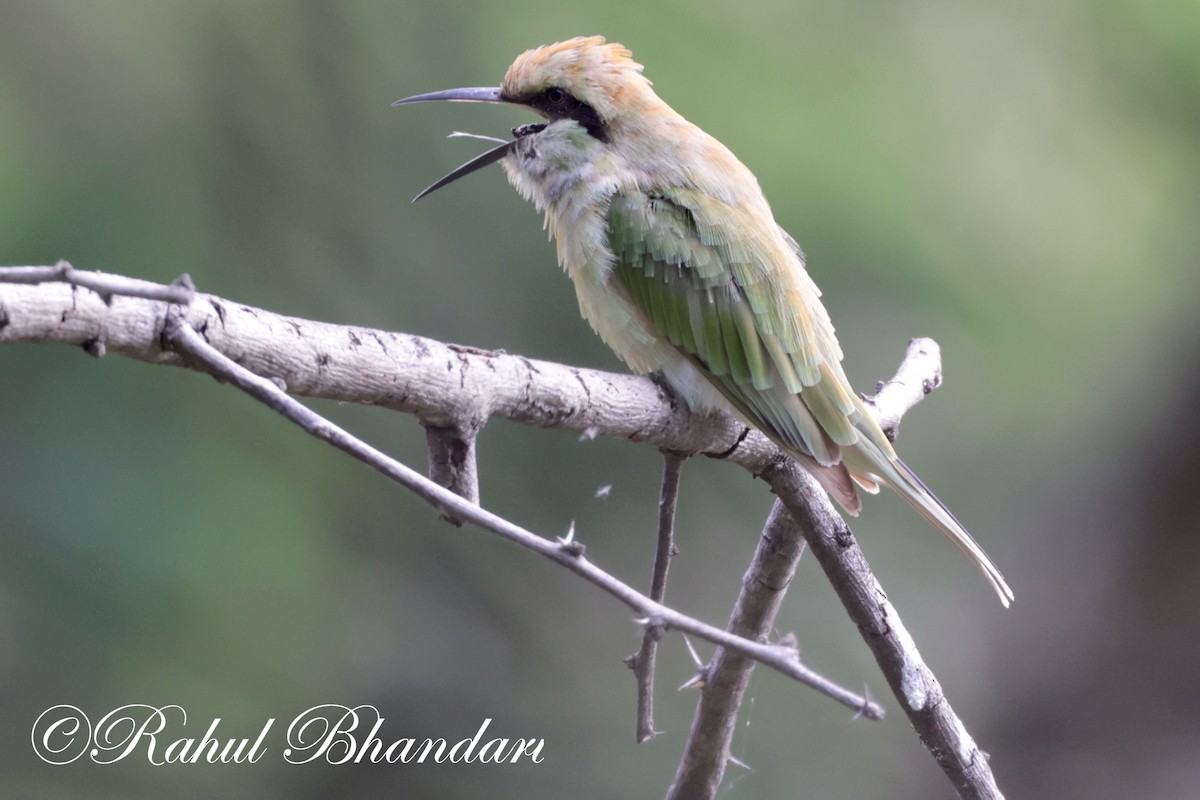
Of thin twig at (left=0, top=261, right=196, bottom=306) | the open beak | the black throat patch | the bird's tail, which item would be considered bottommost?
thin twig at (left=0, top=261, right=196, bottom=306)

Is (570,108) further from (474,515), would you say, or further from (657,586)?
→ (474,515)

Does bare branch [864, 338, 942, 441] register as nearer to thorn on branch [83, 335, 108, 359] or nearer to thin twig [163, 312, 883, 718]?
thin twig [163, 312, 883, 718]

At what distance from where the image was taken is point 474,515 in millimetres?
988

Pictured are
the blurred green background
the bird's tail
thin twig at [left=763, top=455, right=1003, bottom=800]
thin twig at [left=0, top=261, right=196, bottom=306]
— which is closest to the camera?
thin twig at [left=0, top=261, right=196, bottom=306]

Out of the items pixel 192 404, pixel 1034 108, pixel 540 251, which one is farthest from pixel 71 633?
pixel 1034 108

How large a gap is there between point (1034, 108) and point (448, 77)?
2.00 metres

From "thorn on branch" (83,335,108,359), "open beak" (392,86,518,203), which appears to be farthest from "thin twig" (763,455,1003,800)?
"thorn on branch" (83,335,108,359)

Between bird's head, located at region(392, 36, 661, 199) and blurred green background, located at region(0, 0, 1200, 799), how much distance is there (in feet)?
2.57

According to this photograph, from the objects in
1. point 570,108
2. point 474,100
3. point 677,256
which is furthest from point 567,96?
point 677,256

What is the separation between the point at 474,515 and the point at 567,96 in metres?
1.41

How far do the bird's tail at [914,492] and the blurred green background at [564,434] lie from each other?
1.32 meters

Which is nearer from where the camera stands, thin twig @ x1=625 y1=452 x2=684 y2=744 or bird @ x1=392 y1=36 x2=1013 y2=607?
thin twig @ x1=625 y1=452 x2=684 y2=744

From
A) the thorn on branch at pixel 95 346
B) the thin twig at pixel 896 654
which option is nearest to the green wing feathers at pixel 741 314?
the thin twig at pixel 896 654

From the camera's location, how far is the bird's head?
219cm
